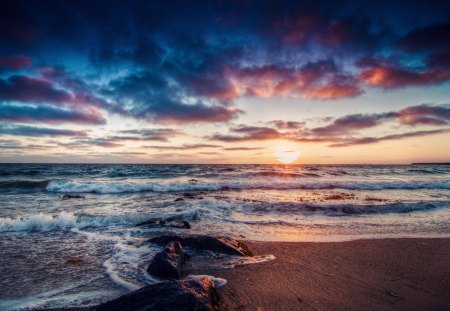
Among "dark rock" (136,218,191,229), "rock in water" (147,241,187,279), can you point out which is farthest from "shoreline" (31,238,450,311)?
"dark rock" (136,218,191,229)

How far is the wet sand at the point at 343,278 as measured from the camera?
14.4 feet

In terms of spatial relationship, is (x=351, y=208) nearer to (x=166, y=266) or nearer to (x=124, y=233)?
(x=124, y=233)

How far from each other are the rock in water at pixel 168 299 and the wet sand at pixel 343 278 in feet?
2.95

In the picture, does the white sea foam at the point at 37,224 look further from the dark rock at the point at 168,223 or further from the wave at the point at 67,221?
the dark rock at the point at 168,223

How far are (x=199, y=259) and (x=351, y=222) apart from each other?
23.1 feet

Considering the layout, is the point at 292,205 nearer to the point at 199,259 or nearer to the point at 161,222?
the point at 161,222

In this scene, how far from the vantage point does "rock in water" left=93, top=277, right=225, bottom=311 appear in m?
3.27

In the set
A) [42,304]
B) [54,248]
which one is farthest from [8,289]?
[54,248]

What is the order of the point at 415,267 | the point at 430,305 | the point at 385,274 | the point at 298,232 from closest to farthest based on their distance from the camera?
1. the point at 430,305
2. the point at 385,274
3. the point at 415,267
4. the point at 298,232

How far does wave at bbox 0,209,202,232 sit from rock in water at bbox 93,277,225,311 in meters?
7.37

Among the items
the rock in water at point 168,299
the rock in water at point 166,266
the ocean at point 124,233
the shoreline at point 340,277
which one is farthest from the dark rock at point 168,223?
the rock in water at point 168,299

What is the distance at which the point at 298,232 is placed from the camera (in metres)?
9.09

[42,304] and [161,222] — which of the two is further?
[161,222]

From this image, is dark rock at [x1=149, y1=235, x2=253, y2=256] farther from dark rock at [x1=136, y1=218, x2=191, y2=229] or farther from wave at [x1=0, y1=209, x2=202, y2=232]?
wave at [x1=0, y1=209, x2=202, y2=232]
